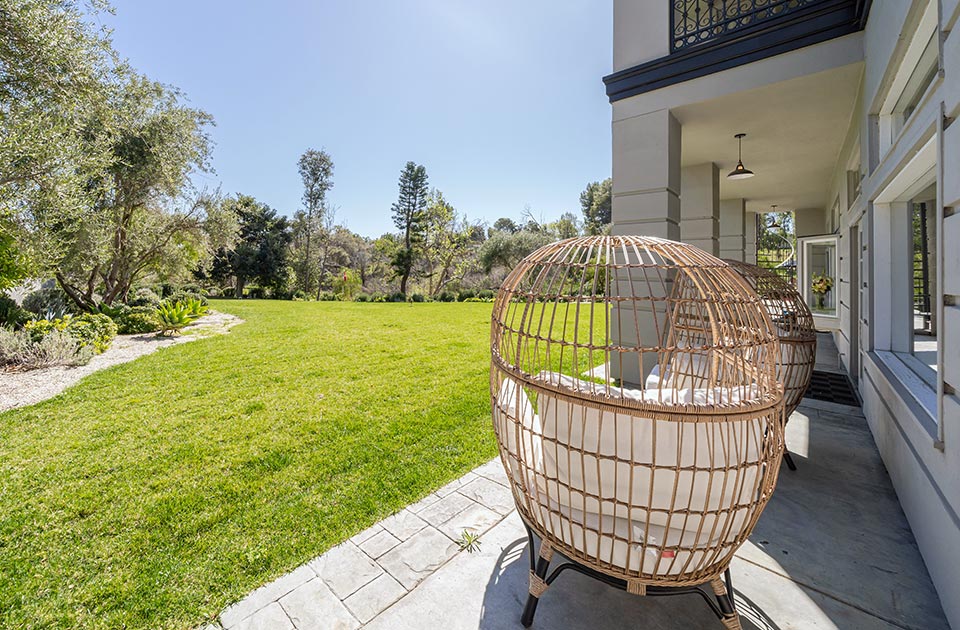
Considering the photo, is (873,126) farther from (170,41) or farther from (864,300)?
(170,41)

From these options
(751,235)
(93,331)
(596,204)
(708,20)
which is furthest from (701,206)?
(596,204)

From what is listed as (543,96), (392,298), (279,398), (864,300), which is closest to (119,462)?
(279,398)

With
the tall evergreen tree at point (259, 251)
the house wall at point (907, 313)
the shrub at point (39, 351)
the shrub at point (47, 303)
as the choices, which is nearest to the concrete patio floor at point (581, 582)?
the house wall at point (907, 313)

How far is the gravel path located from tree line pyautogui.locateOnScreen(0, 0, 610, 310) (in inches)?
59.5

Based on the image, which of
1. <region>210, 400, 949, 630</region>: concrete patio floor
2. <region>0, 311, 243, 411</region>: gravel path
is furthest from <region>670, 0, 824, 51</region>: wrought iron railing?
<region>0, 311, 243, 411</region>: gravel path

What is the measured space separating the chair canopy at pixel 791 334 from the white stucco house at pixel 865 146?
1.38 ft

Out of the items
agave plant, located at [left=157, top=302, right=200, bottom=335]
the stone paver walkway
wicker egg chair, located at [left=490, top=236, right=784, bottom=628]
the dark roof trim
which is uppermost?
the dark roof trim

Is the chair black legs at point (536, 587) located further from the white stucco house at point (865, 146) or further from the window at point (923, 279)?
the window at point (923, 279)

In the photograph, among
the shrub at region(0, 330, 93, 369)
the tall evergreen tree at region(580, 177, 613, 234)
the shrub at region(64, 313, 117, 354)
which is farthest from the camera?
the tall evergreen tree at region(580, 177, 613, 234)

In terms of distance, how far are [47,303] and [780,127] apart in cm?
1332

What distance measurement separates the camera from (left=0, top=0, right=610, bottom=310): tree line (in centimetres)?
490

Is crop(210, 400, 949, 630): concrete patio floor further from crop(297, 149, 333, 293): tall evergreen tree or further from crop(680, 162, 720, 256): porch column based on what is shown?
crop(297, 149, 333, 293): tall evergreen tree

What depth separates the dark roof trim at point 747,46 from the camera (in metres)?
3.27

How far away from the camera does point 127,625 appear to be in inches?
60.4
